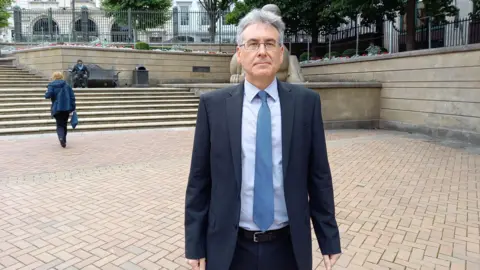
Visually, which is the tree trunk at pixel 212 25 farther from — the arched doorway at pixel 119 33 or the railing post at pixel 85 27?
the railing post at pixel 85 27

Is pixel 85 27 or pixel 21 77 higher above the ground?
pixel 85 27

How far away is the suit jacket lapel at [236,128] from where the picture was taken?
181 centimetres

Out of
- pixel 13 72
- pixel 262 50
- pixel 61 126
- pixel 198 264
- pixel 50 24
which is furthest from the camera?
pixel 50 24

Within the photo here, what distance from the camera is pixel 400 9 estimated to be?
15969 mm

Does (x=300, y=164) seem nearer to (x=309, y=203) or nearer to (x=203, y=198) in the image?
(x=309, y=203)

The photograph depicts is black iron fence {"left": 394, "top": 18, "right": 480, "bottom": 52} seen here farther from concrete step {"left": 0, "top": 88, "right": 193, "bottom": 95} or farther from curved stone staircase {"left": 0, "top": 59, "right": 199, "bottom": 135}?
concrete step {"left": 0, "top": 88, "right": 193, "bottom": 95}

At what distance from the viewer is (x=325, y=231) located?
1.97m

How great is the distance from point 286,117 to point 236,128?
0.80ft

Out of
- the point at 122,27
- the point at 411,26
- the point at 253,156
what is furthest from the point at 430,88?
the point at 122,27

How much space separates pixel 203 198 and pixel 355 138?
386 inches

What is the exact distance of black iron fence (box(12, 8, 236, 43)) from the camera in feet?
77.7

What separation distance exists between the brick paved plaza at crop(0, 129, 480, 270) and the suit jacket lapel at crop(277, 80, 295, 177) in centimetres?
207

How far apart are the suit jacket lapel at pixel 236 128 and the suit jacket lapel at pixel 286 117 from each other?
0.20 m

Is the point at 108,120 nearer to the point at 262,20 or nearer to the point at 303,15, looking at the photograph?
the point at 262,20
